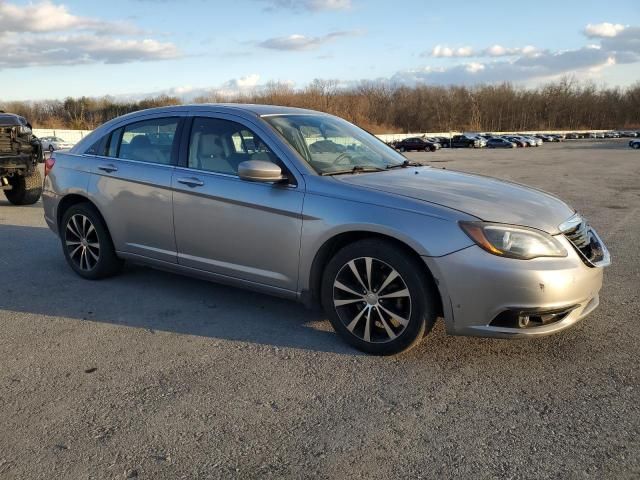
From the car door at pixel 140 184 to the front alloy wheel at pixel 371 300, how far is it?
1676 mm

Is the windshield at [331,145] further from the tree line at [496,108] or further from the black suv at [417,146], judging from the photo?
the tree line at [496,108]

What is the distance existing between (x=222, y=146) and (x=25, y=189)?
7.59m

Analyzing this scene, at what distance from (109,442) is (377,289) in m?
1.81

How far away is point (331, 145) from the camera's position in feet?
14.9

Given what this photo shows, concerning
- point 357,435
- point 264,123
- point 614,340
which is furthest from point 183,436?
point 614,340

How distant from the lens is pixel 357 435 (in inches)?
113

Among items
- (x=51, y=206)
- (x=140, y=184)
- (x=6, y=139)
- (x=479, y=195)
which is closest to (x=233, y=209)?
(x=140, y=184)

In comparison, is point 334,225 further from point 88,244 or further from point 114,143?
point 88,244

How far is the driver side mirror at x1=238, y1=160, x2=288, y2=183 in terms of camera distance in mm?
3980

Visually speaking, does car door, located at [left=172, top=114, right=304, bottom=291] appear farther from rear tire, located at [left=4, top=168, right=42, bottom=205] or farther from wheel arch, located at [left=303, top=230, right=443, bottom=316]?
rear tire, located at [left=4, top=168, right=42, bottom=205]

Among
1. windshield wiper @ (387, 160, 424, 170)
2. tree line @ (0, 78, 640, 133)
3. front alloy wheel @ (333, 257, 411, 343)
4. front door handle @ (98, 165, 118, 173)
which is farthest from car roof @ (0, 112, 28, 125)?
tree line @ (0, 78, 640, 133)

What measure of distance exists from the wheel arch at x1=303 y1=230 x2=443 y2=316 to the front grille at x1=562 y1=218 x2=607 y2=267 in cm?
93

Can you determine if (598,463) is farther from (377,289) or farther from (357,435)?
(377,289)

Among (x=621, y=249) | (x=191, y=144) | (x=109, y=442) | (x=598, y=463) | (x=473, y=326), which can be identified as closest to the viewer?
(x=598, y=463)
